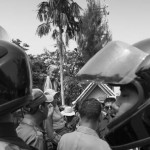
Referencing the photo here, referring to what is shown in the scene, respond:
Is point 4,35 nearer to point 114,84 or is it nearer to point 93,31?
point 114,84

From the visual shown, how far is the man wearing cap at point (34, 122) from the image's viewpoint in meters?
3.45

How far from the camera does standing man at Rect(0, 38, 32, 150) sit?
1.69 m

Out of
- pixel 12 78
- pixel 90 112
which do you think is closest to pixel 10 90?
pixel 12 78

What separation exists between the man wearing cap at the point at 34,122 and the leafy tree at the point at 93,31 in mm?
29264

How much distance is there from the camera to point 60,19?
26.3 m

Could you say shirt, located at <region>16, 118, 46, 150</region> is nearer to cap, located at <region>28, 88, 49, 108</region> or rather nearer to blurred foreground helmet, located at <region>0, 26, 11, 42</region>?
cap, located at <region>28, 88, 49, 108</region>

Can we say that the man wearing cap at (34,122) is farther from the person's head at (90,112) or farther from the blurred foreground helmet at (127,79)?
the blurred foreground helmet at (127,79)

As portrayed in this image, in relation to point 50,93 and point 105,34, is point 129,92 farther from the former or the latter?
point 105,34

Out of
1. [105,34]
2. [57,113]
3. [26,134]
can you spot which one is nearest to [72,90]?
[105,34]

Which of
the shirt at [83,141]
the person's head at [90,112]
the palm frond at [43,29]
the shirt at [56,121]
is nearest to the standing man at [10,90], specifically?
the shirt at [83,141]

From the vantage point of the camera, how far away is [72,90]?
37.4 m

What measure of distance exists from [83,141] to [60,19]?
77.4 feet

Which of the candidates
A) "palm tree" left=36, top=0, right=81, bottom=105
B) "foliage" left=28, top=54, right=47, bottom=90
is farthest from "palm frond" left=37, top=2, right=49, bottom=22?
"foliage" left=28, top=54, right=47, bottom=90

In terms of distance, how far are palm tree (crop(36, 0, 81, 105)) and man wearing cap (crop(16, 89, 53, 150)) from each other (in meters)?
22.2
